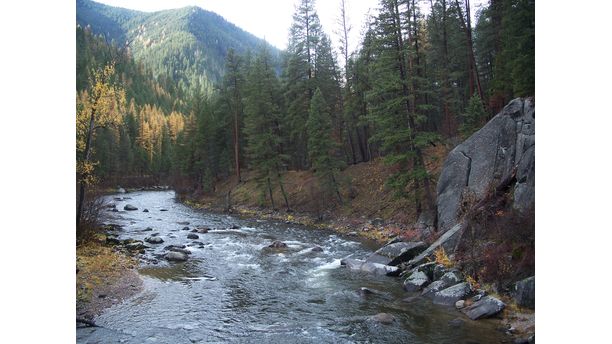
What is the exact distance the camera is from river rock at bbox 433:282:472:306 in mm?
10102

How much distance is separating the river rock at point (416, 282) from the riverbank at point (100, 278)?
7756 millimetres

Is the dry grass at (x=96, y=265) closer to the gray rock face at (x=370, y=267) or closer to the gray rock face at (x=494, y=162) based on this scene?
the gray rock face at (x=370, y=267)

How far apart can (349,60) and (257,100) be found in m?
8.06

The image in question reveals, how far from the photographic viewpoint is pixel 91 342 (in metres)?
7.68

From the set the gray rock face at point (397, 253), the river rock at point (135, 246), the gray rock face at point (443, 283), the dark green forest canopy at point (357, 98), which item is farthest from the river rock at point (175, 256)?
the gray rock face at point (443, 283)

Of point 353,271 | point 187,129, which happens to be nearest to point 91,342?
point 353,271

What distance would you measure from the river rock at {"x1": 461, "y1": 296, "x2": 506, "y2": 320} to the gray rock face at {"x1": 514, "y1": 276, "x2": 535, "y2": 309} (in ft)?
1.32

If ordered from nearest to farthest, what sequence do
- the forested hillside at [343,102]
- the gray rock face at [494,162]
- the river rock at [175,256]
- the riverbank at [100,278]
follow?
1. the riverbank at [100,278]
2. the gray rock face at [494,162]
3. the river rock at [175,256]
4. the forested hillside at [343,102]

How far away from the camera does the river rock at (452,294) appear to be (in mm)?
10102

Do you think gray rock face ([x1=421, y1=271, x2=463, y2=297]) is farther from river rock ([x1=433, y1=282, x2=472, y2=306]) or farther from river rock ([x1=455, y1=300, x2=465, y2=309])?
river rock ([x1=455, y1=300, x2=465, y2=309])

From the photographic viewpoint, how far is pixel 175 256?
15484mm

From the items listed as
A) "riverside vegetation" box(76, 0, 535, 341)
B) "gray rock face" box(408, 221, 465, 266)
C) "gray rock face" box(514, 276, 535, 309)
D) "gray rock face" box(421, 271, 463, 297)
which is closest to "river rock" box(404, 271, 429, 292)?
"riverside vegetation" box(76, 0, 535, 341)

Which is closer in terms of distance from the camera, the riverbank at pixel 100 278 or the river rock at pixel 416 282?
the riverbank at pixel 100 278
